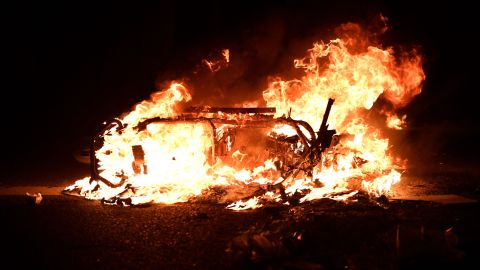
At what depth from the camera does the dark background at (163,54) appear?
14.7 m

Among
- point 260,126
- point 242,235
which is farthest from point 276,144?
point 242,235

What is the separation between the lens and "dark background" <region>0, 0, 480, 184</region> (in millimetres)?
14680

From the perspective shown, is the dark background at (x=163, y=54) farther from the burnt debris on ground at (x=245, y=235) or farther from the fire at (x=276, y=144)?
the burnt debris on ground at (x=245, y=235)

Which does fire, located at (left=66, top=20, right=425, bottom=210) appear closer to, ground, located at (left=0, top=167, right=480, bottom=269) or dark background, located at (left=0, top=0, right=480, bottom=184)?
ground, located at (left=0, top=167, right=480, bottom=269)

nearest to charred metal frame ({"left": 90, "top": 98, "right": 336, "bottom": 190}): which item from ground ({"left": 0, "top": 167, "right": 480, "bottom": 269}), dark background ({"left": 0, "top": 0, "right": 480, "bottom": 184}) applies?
ground ({"left": 0, "top": 167, "right": 480, "bottom": 269})

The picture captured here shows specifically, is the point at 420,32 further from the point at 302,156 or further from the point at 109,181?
the point at 109,181

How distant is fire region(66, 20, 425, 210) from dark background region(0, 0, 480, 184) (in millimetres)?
2643

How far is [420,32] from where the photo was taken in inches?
679

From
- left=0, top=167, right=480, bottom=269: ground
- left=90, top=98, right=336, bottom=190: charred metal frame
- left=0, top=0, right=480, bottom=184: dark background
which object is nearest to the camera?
left=0, top=167, right=480, bottom=269: ground

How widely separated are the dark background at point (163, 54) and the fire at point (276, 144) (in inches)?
104

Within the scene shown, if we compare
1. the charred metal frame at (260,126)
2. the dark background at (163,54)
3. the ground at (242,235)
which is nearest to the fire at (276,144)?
the charred metal frame at (260,126)

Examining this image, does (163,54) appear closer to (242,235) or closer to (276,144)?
(276,144)

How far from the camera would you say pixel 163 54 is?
16.1 metres

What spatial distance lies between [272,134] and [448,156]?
6663 mm
